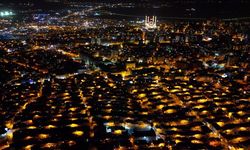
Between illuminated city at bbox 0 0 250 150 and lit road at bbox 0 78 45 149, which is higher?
illuminated city at bbox 0 0 250 150

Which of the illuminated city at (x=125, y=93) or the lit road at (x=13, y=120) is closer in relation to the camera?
the illuminated city at (x=125, y=93)

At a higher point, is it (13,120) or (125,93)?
(125,93)

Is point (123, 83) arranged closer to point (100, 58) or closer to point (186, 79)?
point (186, 79)

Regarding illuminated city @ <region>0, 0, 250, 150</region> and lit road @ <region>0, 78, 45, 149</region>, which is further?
lit road @ <region>0, 78, 45, 149</region>

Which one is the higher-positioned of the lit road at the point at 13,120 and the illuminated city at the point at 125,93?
the illuminated city at the point at 125,93

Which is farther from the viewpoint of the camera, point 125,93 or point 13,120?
point 125,93

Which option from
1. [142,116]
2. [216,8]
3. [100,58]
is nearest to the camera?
[142,116]

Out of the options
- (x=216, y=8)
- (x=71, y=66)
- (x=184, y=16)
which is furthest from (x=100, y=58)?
(x=216, y=8)

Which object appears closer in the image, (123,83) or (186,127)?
(186,127)
